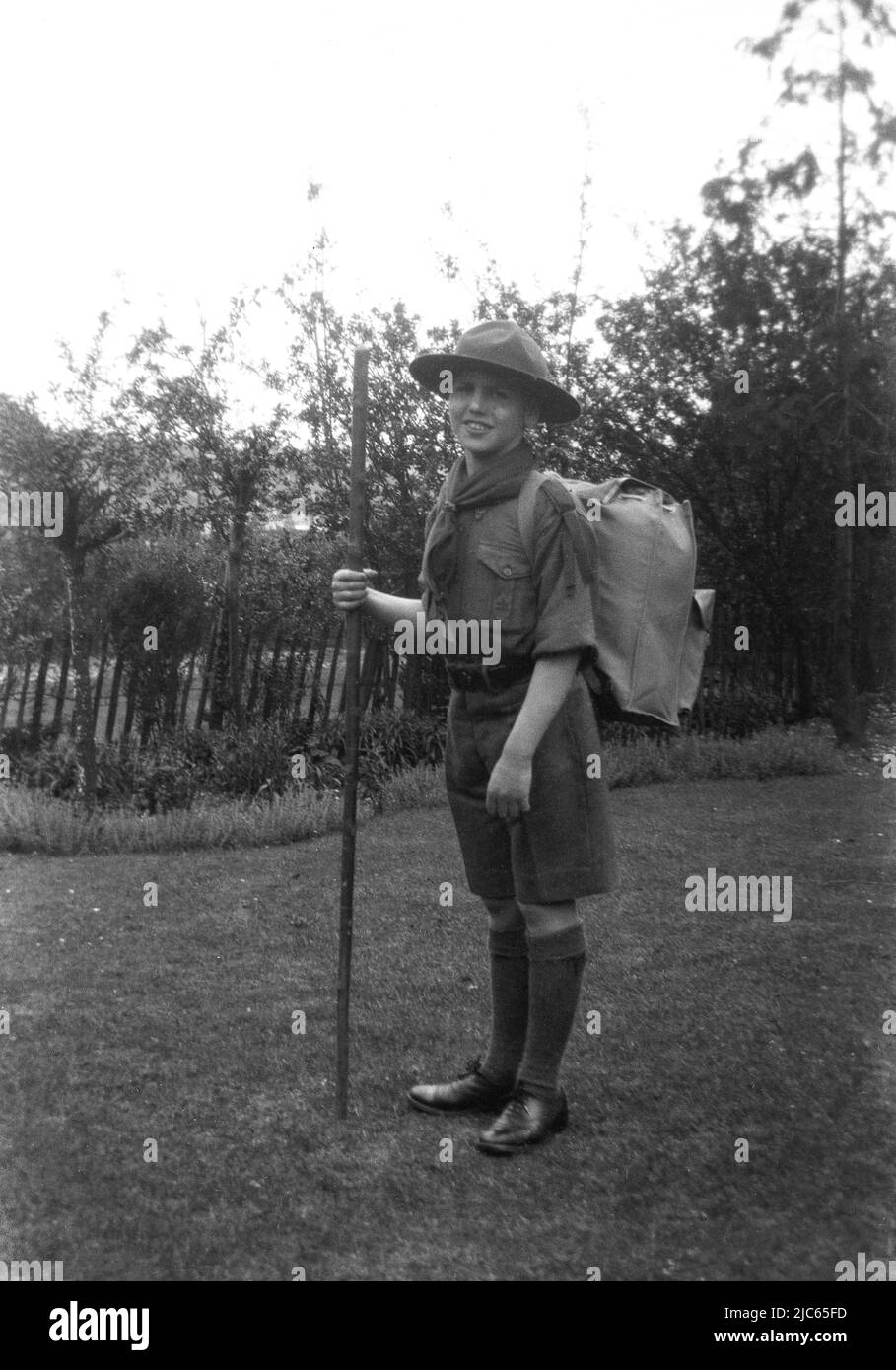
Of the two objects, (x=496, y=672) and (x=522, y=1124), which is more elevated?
(x=496, y=672)

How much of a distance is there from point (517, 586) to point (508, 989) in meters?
1.15

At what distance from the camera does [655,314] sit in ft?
36.7

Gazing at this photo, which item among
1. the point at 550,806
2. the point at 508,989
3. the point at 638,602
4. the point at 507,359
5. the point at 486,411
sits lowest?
the point at 508,989

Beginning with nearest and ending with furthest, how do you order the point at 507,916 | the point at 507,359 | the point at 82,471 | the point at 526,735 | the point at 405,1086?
the point at 526,735 → the point at 507,359 → the point at 507,916 → the point at 405,1086 → the point at 82,471

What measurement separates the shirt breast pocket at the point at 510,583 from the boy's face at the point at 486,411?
11.4 inches

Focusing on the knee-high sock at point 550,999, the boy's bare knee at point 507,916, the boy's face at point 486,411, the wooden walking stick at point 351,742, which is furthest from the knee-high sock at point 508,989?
the boy's face at point 486,411

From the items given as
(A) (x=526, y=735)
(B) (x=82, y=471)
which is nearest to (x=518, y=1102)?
(A) (x=526, y=735)

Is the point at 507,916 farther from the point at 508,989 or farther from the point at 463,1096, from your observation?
the point at 463,1096

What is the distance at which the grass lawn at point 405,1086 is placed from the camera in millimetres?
2779

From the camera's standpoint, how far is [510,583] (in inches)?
127

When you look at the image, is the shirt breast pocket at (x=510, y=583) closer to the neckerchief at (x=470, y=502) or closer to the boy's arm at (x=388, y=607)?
the neckerchief at (x=470, y=502)

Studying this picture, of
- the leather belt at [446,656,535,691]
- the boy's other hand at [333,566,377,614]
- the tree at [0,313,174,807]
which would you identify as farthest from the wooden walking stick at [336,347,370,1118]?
the tree at [0,313,174,807]
